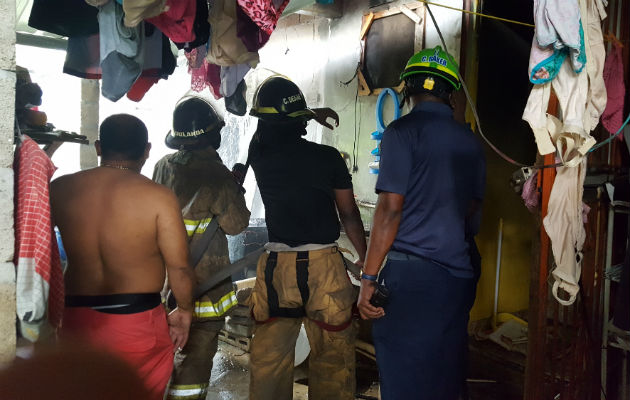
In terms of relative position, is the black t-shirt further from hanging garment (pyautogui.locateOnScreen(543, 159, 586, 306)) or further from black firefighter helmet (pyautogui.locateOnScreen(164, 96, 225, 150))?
hanging garment (pyautogui.locateOnScreen(543, 159, 586, 306))

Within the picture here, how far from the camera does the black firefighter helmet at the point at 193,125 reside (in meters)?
3.65

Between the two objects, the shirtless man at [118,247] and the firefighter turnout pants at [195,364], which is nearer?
the shirtless man at [118,247]

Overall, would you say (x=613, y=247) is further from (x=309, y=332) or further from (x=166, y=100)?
(x=166, y=100)

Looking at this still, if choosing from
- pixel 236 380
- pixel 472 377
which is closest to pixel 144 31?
pixel 236 380

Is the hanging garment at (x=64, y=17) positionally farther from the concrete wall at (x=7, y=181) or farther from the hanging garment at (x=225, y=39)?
the concrete wall at (x=7, y=181)

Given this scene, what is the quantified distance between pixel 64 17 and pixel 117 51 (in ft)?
1.83

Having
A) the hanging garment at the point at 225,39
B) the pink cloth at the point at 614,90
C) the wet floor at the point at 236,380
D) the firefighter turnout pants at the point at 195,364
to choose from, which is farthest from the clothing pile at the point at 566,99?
the firefighter turnout pants at the point at 195,364

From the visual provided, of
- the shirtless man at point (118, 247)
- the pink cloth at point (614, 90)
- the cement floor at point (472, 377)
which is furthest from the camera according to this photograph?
the cement floor at point (472, 377)

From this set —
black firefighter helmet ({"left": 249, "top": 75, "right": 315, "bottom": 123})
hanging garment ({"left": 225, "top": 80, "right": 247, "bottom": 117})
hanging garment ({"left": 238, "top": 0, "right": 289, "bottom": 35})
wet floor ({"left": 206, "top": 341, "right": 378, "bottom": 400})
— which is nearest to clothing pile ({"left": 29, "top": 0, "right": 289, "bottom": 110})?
hanging garment ({"left": 238, "top": 0, "right": 289, "bottom": 35})

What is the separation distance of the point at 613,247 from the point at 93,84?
8.66 m

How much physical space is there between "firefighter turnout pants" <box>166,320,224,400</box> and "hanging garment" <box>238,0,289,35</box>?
2.07m

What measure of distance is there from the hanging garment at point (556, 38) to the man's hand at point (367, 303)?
1.35 metres

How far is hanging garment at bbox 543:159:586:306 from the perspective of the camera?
110 inches

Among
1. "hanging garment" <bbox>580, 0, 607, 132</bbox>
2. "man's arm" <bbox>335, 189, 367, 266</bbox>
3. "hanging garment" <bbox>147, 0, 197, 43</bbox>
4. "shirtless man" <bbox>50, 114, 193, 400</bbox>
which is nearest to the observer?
"shirtless man" <bbox>50, 114, 193, 400</bbox>
